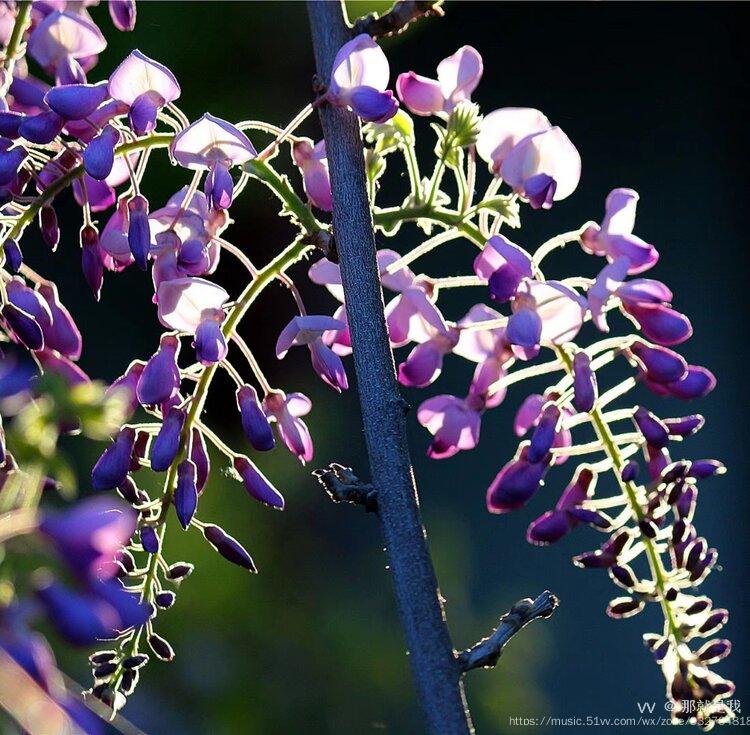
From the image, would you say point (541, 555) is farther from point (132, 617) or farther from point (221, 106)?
point (132, 617)

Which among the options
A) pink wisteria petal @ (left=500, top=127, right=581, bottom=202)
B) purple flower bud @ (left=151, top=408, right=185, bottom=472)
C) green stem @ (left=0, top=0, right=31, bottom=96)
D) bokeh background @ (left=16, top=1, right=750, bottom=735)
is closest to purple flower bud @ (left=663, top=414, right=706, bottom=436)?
pink wisteria petal @ (left=500, top=127, right=581, bottom=202)

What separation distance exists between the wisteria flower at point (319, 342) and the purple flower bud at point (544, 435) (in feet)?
0.28

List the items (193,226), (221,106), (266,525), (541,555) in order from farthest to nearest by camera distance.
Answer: (541,555), (221,106), (266,525), (193,226)

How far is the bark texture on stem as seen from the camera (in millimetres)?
385

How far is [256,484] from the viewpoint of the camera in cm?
47

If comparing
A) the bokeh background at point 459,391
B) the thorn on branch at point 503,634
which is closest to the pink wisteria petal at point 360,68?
the thorn on branch at point 503,634

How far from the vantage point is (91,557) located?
24 cm

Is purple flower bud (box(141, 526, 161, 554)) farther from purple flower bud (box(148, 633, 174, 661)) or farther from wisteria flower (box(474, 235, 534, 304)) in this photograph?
wisteria flower (box(474, 235, 534, 304))

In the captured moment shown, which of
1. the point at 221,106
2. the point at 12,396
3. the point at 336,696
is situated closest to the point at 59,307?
the point at 12,396

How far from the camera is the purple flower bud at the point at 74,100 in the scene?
1.31 ft

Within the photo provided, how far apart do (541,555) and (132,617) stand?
1.92 m

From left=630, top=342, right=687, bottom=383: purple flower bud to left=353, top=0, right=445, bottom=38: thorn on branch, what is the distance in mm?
172

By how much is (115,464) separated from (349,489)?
4.0 inches

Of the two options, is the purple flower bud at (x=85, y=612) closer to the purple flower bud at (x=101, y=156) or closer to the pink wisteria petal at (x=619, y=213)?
the purple flower bud at (x=101, y=156)
